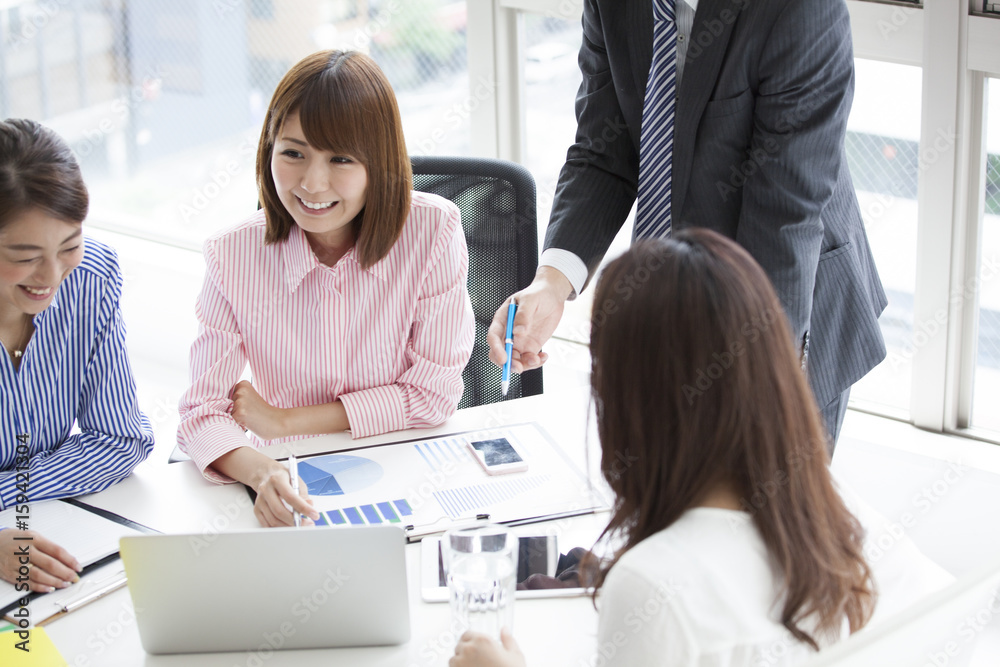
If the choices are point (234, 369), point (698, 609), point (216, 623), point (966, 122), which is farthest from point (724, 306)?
point (966, 122)

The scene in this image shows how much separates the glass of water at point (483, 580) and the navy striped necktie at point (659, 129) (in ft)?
1.99

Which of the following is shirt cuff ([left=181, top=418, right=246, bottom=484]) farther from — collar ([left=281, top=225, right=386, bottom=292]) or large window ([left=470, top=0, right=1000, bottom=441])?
large window ([left=470, top=0, right=1000, bottom=441])

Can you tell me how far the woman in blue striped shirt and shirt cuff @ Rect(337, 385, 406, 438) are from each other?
338 millimetres

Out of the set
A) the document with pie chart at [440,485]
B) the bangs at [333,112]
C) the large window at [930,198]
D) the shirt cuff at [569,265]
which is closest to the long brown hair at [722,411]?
the document with pie chart at [440,485]

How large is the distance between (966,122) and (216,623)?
1.78 metres

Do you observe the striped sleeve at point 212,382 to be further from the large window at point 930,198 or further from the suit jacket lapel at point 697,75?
the large window at point 930,198

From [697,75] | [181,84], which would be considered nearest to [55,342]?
[697,75]

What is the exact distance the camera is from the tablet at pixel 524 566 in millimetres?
1265

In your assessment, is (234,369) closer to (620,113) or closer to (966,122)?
(620,113)

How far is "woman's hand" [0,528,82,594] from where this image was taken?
1.29 m

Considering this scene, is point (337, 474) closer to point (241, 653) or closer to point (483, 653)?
point (241, 653)

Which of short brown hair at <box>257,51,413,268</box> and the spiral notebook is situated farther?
short brown hair at <box>257,51,413,268</box>

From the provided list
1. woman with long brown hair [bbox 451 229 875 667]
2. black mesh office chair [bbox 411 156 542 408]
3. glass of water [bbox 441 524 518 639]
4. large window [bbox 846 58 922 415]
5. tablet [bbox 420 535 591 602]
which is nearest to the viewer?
woman with long brown hair [bbox 451 229 875 667]

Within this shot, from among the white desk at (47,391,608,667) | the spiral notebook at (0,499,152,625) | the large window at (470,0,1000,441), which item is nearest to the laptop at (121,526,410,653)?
the white desk at (47,391,608,667)
